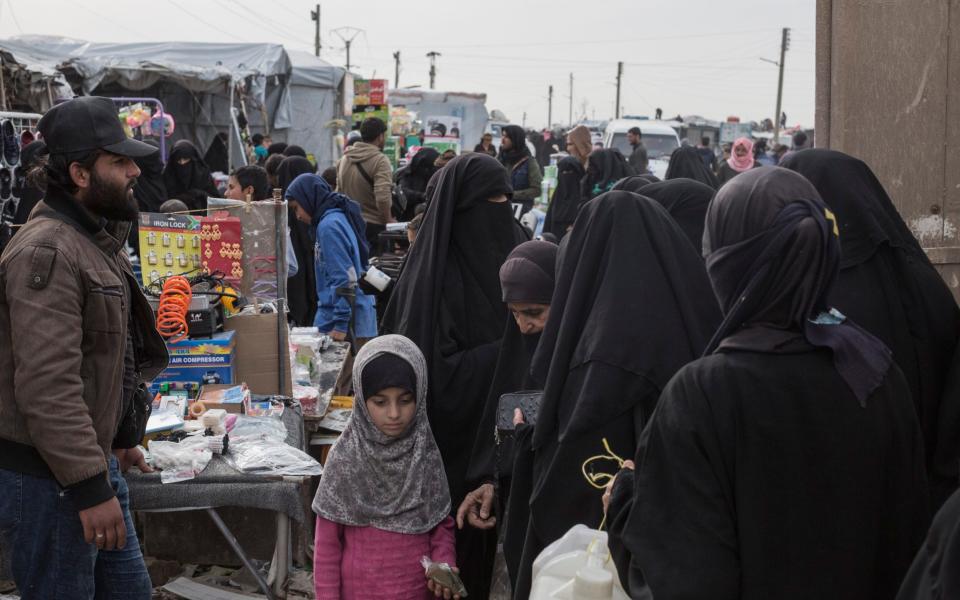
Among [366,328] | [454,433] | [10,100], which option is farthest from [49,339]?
[10,100]

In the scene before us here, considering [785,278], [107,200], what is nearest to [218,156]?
[107,200]

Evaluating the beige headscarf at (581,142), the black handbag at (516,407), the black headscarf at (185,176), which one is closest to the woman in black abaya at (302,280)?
the black headscarf at (185,176)

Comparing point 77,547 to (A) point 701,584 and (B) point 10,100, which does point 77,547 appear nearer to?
(A) point 701,584

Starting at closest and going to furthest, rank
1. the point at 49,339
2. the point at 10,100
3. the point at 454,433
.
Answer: the point at 49,339 < the point at 454,433 < the point at 10,100

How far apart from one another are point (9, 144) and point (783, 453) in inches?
287

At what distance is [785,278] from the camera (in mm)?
1847


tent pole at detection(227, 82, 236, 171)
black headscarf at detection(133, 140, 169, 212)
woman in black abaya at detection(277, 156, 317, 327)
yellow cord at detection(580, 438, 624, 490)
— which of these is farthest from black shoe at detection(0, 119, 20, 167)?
tent pole at detection(227, 82, 236, 171)

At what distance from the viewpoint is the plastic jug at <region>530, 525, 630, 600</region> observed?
2066mm

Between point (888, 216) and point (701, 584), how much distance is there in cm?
145

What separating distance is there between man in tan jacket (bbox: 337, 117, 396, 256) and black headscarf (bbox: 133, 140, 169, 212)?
79.7 inches

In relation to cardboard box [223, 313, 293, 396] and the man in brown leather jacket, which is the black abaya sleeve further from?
cardboard box [223, 313, 293, 396]

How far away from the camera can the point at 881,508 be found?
1.85 meters

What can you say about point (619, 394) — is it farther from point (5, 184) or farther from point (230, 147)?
point (230, 147)

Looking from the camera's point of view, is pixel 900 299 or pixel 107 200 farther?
pixel 107 200
